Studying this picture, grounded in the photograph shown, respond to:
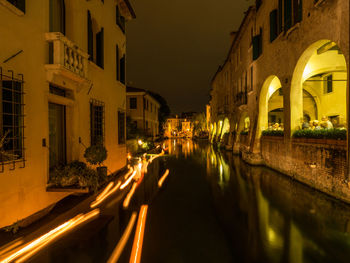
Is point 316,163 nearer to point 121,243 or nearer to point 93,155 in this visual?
point 121,243

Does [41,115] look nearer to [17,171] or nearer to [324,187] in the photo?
[17,171]

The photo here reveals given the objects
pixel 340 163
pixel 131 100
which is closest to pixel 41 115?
pixel 340 163

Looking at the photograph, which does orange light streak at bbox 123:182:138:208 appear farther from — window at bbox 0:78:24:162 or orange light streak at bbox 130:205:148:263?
window at bbox 0:78:24:162

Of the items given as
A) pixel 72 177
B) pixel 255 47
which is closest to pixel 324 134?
pixel 72 177

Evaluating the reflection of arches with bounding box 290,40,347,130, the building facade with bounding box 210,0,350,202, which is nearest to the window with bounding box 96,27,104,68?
the building facade with bounding box 210,0,350,202

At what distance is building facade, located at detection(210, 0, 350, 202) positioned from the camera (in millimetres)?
7707

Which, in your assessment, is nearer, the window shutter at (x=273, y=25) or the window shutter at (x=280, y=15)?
the window shutter at (x=280, y=15)

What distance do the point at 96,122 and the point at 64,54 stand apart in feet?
11.9

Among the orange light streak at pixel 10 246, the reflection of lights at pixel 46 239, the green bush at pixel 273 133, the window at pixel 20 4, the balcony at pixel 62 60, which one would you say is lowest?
the reflection of lights at pixel 46 239

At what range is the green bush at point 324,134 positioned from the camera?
7.45m

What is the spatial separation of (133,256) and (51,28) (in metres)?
6.63

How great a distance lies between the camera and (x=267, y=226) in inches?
208

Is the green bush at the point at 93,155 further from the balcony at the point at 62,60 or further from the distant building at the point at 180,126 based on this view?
the distant building at the point at 180,126

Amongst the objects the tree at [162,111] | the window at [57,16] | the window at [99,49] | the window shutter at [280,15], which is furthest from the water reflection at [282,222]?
the tree at [162,111]
